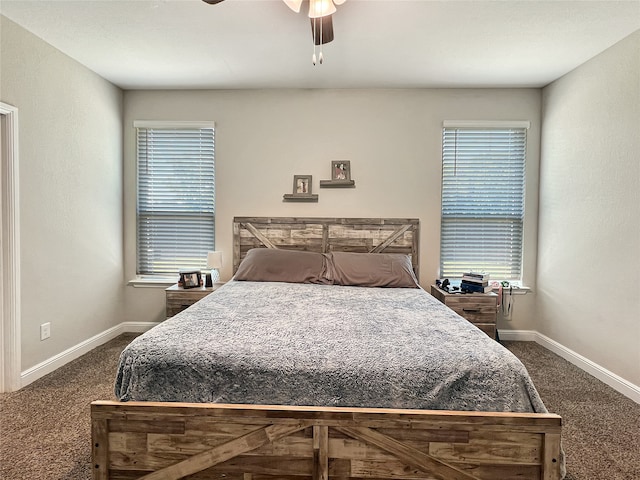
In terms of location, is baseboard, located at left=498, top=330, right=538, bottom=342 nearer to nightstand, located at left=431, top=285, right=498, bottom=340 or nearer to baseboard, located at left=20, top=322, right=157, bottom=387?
nightstand, located at left=431, top=285, right=498, bottom=340

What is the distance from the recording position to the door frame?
2381 mm

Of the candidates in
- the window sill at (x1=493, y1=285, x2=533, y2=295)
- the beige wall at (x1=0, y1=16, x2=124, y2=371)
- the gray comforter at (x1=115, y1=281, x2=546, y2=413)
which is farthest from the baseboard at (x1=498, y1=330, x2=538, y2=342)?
the beige wall at (x1=0, y1=16, x2=124, y2=371)

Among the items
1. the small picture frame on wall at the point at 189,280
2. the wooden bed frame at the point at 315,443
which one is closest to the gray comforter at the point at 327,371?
the wooden bed frame at the point at 315,443

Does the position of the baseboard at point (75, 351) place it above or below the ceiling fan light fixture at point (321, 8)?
below

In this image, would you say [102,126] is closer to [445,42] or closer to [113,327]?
[113,327]

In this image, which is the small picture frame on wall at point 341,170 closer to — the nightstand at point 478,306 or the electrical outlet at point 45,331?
the nightstand at point 478,306

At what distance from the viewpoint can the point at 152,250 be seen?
148 inches

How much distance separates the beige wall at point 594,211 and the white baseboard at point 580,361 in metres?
0.04

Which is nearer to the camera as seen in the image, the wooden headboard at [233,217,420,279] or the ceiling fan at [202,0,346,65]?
the ceiling fan at [202,0,346,65]

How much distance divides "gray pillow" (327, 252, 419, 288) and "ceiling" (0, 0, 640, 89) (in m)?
1.69

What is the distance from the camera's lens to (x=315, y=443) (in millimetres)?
1355

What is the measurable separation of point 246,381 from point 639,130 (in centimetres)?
303

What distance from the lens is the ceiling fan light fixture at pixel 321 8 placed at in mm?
Result: 1877

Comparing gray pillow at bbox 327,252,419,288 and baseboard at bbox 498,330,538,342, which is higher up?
gray pillow at bbox 327,252,419,288
